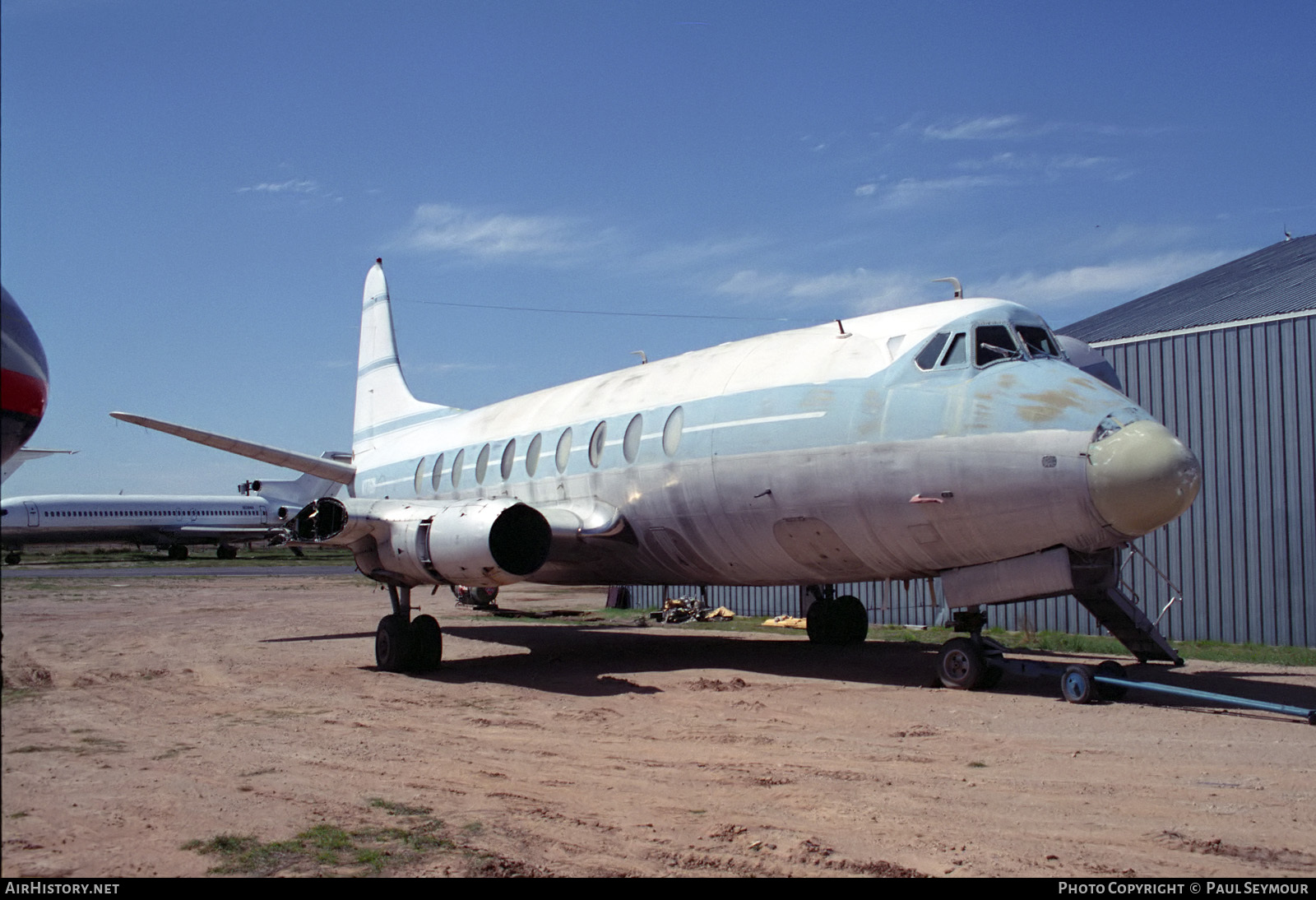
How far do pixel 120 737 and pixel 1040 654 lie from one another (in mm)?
12421

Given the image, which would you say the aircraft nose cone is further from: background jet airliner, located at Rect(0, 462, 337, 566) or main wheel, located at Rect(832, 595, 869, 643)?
background jet airliner, located at Rect(0, 462, 337, 566)

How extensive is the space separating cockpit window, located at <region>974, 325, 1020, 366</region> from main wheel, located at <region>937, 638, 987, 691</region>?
3036 millimetres

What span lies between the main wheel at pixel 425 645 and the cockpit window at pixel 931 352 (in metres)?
6.81

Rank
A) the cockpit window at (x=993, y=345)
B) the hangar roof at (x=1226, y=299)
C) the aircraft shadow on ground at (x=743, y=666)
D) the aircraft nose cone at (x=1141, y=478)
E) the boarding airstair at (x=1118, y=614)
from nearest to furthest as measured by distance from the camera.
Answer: the aircraft nose cone at (x=1141, y=478) → the boarding airstair at (x=1118, y=614) → the cockpit window at (x=993, y=345) → the aircraft shadow on ground at (x=743, y=666) → the hangar roof at (x=1226, y=299)

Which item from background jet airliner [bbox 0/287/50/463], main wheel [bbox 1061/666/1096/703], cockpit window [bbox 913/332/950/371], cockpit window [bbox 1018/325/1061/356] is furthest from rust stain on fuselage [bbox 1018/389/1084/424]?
background jet airliner [bbox 0/287/50/463]

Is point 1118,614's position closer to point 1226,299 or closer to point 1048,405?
point 1048,405

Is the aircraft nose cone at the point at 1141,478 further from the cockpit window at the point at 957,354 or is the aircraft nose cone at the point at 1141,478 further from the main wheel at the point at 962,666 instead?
the main wheel at the point at 962,666

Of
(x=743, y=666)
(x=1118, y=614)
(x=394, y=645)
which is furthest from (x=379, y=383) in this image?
(x=1118, y=614)

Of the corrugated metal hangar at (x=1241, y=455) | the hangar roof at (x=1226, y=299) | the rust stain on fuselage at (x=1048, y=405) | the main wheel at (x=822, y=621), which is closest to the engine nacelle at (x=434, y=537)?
the main wheel at (x=822, y=621)

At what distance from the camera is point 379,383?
22484mm

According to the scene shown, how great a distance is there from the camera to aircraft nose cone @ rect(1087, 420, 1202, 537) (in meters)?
9.13

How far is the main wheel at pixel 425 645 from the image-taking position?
13.3 meters

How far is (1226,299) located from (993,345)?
12.6 m

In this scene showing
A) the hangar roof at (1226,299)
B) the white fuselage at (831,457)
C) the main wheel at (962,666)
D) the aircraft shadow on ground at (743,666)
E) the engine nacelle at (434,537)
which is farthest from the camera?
the hangar roof at (1226,299)
